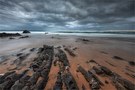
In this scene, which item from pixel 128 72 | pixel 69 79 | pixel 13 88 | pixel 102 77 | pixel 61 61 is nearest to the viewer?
pixel 13 88

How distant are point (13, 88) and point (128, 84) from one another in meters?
5.96

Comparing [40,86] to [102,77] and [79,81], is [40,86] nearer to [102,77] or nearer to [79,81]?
[79,81]

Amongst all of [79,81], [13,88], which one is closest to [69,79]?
[79,81]

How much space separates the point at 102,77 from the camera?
23.6ft

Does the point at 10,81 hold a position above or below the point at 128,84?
above

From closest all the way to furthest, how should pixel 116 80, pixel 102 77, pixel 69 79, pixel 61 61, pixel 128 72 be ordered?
1. pixel 69 79
2. pixel 116 80
3. pixel 102 77
4. pixel 128 72
5. pixel 61 61

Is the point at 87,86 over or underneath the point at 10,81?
underneath

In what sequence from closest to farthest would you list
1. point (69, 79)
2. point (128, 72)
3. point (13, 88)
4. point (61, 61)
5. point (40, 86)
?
point (13, 88)
point (40, 86)
point (69, 79)
point (128, 72)
point (61, 61)

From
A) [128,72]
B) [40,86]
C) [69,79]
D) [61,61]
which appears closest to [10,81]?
[40,86]

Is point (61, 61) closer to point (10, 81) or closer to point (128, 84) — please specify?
point (10, 81)

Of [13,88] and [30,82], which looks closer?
[13,88]

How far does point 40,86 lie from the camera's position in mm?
5770

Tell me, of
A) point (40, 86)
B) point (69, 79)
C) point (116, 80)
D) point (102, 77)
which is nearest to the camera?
point (40, 86)

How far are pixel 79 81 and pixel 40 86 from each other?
2337 millimetres
